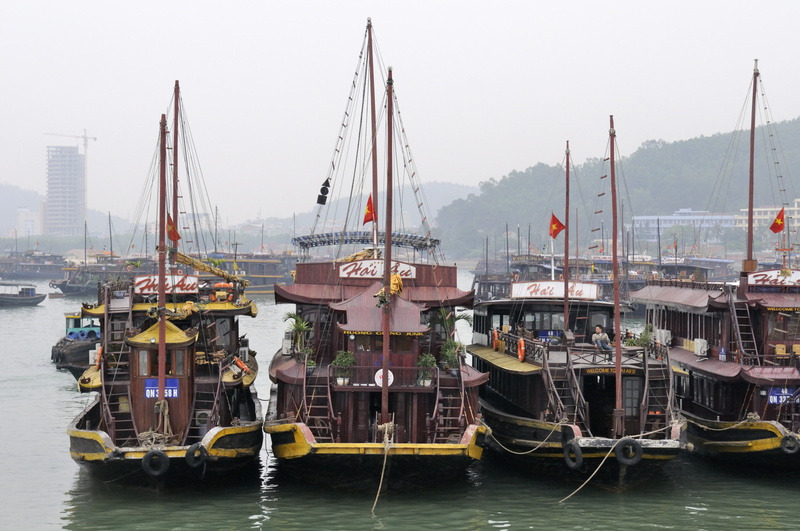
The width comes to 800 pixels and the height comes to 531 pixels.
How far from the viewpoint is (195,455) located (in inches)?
1048

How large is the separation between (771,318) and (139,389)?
20.0 meters

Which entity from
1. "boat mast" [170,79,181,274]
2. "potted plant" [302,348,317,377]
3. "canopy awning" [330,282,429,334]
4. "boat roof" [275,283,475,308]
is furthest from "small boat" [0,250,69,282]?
"canopy awning" [330,282,429,334]

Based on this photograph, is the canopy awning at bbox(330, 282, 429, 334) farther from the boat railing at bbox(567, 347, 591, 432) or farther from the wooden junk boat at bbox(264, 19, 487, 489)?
the boat railing at bbox(567, 347, 591, 432)

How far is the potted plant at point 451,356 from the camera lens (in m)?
30.2

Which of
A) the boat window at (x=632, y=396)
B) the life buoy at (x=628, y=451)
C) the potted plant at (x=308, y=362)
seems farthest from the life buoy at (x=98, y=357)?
the boat window at (x=632, y=396)

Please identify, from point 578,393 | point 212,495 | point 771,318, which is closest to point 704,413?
point 771,318

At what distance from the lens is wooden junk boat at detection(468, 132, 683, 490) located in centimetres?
2800

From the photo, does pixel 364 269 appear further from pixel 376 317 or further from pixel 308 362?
pixel 308 362

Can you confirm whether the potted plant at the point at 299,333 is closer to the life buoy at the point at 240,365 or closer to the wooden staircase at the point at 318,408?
the life buoy at the point at 240,365

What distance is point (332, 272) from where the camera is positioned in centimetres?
3388

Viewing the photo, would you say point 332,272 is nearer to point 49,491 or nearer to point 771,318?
point 49,491

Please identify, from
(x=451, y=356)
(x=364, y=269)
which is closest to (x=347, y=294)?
(x=364, y=269)

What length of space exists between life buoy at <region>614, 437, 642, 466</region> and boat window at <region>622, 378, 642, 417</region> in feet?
9.06

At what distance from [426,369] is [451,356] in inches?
70.0
